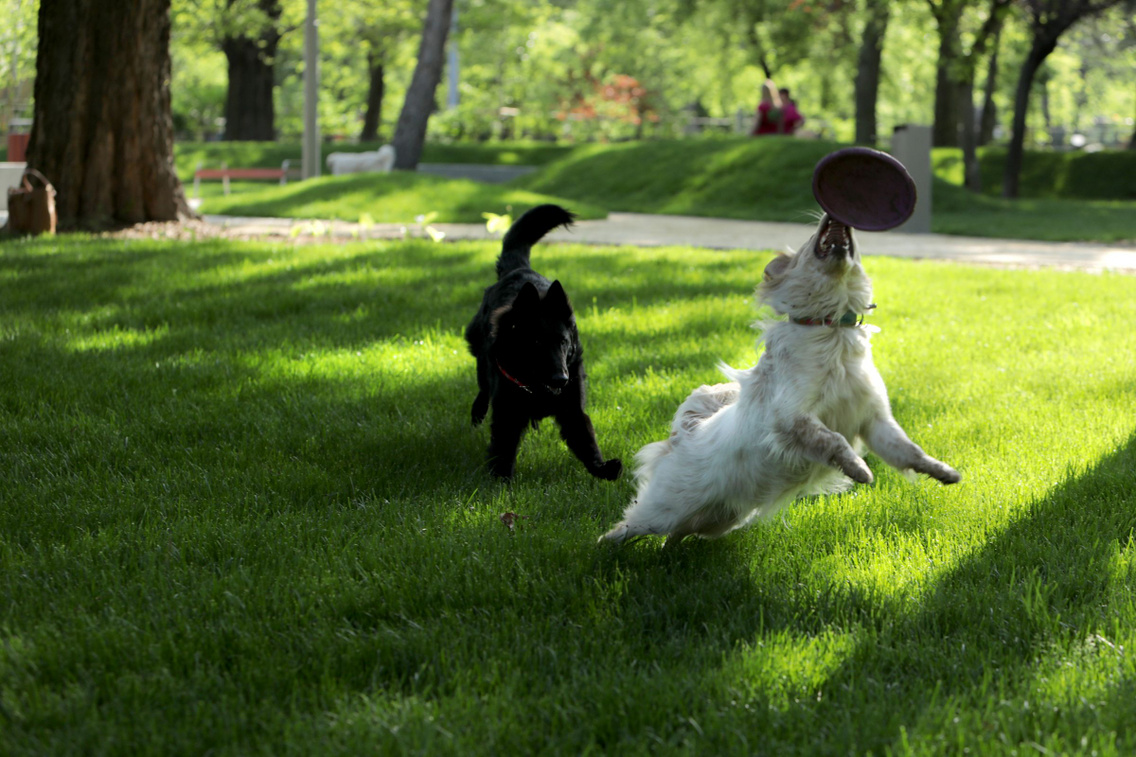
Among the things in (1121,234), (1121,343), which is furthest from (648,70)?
(1121,343)

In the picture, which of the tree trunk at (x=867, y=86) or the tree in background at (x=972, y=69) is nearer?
the tree in background at (x=972, y=69)

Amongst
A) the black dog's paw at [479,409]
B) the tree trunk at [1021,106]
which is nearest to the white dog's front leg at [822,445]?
the black dog's paw at [479,409]

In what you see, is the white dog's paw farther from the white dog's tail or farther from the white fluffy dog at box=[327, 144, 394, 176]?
the white fluffy dog at box=[327, 144, 394, 176]

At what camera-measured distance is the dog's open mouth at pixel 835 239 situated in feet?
10.9

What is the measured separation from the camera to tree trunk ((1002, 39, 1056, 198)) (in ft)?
76.8

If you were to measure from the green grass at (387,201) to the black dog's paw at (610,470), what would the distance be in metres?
11.1

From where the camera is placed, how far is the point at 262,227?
48.6 feet

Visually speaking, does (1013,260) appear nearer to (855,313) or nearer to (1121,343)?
(1121,343)

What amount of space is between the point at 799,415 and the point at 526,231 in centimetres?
264

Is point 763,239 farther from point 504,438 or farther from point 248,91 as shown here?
point 248,91

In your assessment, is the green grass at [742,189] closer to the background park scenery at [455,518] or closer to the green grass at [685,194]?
the green grass at [685,194]

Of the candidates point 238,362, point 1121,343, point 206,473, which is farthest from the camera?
point 1121,343

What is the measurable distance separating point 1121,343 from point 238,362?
591 centimetres

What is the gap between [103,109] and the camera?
39.0ft
